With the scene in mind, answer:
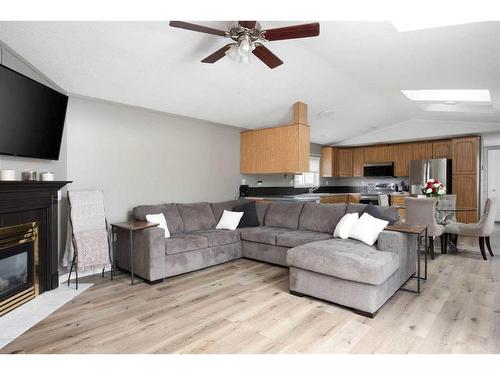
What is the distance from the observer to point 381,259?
2.64 metres

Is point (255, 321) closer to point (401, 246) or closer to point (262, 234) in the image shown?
point (401, 246)

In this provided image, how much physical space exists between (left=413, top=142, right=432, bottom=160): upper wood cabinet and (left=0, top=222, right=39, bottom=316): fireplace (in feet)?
25.9

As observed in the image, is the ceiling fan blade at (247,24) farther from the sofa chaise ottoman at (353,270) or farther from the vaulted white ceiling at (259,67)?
the sofa chaise ottoman at (353,270)

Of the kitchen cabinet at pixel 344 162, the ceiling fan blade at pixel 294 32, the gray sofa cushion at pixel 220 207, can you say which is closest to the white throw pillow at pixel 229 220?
the gray sofa cushion at pixel 220 207

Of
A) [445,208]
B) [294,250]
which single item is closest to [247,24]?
[294,250]

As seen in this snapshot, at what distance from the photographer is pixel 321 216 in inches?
167

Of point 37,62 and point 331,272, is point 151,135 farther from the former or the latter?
point 331,272

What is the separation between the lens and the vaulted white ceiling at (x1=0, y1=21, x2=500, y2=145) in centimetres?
267

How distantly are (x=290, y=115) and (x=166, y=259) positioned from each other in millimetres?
3464

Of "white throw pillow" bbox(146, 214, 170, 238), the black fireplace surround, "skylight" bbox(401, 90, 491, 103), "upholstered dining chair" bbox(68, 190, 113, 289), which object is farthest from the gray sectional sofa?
"skylight" bbox(401, 90, 491, 103)

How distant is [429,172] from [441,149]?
A: 2.16 feet

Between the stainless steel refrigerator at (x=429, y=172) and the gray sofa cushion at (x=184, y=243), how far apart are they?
5728 mm
